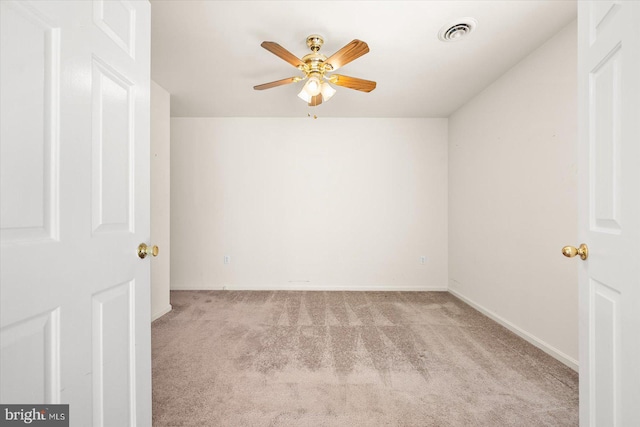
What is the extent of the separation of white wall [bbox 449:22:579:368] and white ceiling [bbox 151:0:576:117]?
0.24m

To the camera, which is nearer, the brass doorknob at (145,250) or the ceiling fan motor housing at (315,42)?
the brass doorknob at (145,250)

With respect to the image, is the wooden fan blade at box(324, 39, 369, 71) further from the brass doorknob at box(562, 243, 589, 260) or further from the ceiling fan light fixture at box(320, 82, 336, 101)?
the brass doorknob at box(562, 243, 589, 260)

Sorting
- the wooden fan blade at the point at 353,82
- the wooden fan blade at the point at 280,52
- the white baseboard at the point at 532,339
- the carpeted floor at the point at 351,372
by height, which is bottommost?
the carpeted floor at the point at 351,372

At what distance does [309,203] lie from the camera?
419 centimetres

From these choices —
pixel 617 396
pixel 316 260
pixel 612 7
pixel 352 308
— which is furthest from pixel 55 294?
pixel 316 260

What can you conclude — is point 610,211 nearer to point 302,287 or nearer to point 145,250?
point 145,250

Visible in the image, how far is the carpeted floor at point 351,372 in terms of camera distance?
60.8 inches

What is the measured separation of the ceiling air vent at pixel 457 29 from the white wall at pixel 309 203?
6.47 ft

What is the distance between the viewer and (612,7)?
Result: 33.9 inches

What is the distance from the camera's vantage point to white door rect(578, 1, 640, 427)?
2.52 ft

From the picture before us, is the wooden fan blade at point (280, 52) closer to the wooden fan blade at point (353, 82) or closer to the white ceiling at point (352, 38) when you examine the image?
the white ceiling at point (352, 38)


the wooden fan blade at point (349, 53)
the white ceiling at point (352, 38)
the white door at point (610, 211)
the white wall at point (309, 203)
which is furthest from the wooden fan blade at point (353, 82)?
the white wall at point (309, 203)

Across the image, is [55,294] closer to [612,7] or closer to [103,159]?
[103,159]

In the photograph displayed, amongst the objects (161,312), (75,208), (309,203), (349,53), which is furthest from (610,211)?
(161,312)
